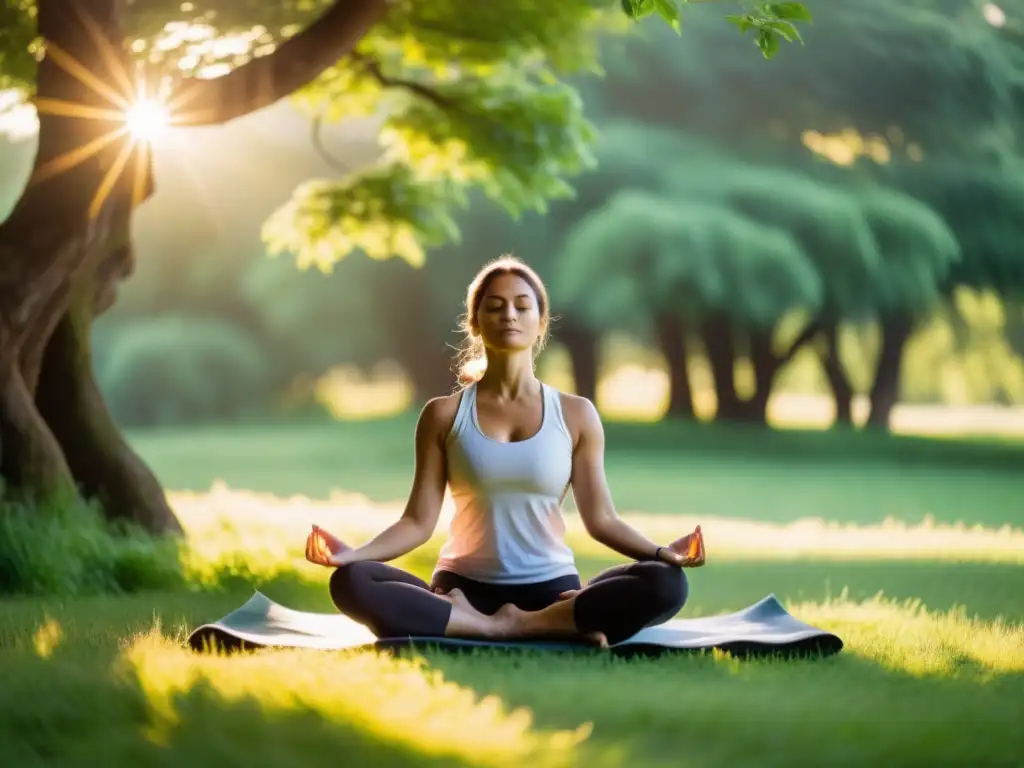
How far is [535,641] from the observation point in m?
5.50

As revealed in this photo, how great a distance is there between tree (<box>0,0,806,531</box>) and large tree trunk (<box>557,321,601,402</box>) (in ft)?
55.6

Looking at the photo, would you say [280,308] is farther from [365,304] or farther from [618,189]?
[618,189]

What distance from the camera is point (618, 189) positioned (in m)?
25.7

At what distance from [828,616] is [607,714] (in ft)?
9.74

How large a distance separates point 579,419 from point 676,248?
16458mm

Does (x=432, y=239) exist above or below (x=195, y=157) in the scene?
below

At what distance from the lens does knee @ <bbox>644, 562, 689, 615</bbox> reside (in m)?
5.32

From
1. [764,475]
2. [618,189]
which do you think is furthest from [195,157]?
A: [764,475]

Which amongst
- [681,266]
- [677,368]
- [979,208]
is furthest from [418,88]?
[677,368]

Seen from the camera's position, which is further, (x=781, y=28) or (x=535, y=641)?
(x=781, y=28)

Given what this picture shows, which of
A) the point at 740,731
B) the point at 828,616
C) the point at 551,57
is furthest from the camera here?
the point at 551,57

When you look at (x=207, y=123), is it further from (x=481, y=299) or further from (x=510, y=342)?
(x=510, y=342)

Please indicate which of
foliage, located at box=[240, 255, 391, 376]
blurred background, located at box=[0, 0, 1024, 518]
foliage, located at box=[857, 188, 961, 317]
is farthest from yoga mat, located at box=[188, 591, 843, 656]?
foliage, located at box=[240, 255, 391, 376]

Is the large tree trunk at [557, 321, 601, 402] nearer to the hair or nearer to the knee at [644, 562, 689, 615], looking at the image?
the hair
